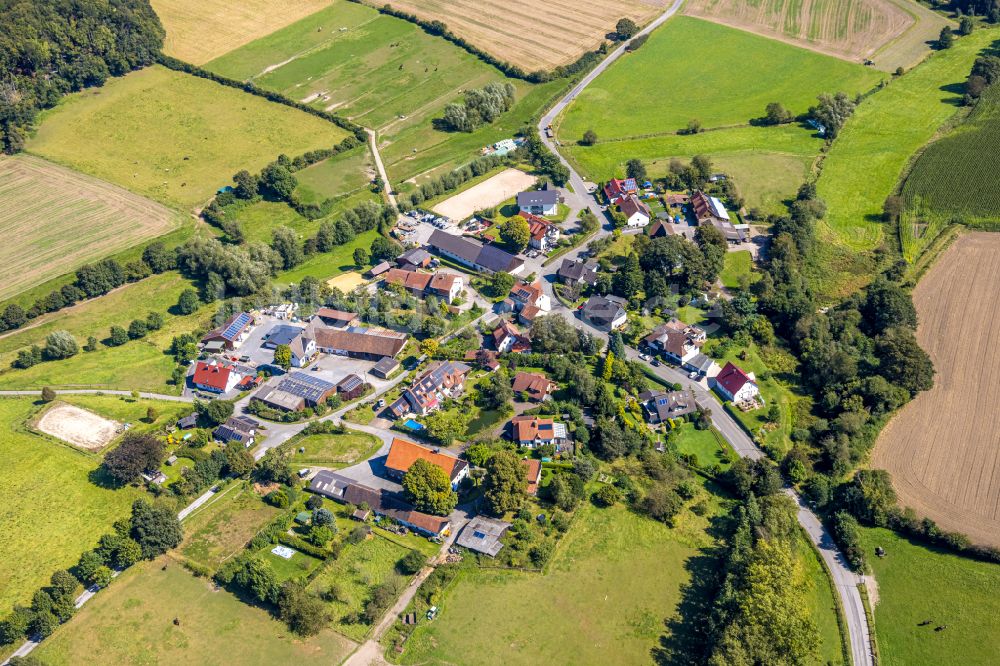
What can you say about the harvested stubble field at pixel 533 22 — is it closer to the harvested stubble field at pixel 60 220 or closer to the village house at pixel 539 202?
the village house at pixel 539 202

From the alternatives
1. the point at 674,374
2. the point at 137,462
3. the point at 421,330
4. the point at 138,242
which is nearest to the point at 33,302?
the point at 138,242

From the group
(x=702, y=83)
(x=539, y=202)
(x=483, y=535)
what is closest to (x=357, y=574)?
(x=483, y=535)

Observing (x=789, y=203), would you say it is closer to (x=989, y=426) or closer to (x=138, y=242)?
(x=989, y=426)

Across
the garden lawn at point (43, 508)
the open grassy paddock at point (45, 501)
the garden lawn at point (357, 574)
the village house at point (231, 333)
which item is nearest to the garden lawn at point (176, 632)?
the garden lawn at point (357, 574)

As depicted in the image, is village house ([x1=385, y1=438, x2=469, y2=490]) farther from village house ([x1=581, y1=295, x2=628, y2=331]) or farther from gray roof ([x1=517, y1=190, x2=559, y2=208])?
gray roof ([x1=517, y1=190, x2=559, y2=208])

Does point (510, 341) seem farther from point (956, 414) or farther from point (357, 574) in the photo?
point (956, 414)

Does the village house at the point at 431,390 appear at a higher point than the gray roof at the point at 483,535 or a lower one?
higher
